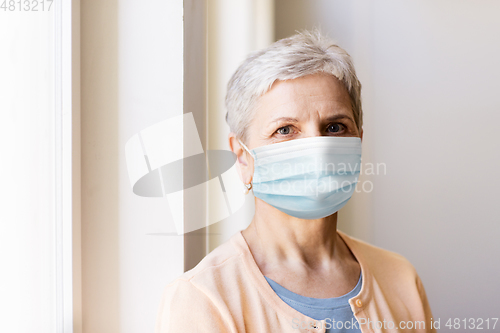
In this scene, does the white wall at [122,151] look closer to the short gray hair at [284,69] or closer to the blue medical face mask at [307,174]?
the short gray hair at [284,69]

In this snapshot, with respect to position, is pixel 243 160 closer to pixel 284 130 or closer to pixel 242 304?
pixel 284 130

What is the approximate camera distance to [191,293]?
762 mm

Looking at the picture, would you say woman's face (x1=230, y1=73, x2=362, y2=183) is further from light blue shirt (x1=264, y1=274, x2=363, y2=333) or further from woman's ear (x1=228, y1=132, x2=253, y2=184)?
light blue shirt (x1=264, y1=274, x2=363, y2=333)

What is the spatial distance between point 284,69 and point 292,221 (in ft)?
1.23

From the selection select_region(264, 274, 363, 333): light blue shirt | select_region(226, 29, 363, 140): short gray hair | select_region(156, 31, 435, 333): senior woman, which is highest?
select_region(226, 29, 363, 140): short gray hair

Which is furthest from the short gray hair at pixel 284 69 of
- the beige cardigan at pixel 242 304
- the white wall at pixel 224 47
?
the white wall at pixel 224 47

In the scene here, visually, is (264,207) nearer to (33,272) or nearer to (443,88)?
(33,272)

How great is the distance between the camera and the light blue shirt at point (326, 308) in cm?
79

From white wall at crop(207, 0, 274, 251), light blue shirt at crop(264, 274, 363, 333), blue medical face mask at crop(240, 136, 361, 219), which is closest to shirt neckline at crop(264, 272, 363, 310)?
light blue shirt at crop(264, 274, 363, 333)

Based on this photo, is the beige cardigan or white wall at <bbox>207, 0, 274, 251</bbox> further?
white wall at <bbox>207, 0, 274, 251</bbox>

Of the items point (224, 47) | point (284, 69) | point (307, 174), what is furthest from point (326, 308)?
point (224, 47)

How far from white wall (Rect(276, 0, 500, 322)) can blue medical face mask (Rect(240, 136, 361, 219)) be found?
766mm

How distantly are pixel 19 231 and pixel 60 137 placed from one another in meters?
0.28

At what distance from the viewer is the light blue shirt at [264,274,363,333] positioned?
79cm
